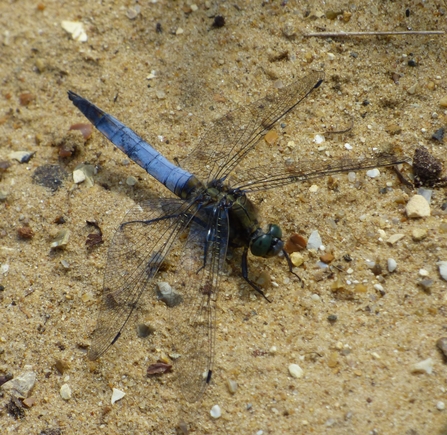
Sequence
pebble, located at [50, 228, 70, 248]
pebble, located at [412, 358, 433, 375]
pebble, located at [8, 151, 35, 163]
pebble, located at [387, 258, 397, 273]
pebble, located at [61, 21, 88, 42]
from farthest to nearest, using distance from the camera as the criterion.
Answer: pebble, located at [61, 21, 88, 42] → pebble, located at [8, 151, 35, 163] → pebble, located at [50, 228, 70, 248] → pebble, located at [387, 258, 397, 273] → pebble, located at [412, 358, 433, 375]

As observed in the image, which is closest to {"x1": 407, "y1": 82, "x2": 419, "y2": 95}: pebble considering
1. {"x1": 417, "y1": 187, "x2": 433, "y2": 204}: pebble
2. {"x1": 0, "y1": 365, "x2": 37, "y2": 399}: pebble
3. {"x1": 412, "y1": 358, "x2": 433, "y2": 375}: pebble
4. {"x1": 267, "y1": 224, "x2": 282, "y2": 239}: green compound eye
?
{"x1": 417, "y1": 187, "x2": 433, "y2": 204}: pebble

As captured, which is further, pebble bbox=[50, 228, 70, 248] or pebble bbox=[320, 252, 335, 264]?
pebble bbox=[50, 228, 70, 248]

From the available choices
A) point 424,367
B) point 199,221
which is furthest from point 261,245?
point 424,367

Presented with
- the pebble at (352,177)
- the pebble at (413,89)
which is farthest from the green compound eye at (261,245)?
the pebble at (413,89)

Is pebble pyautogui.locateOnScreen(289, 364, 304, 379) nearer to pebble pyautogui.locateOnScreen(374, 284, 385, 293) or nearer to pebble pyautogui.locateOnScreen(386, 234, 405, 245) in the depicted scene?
pebble pyautogui.locateOnScreen(374, 284, 385, 293)

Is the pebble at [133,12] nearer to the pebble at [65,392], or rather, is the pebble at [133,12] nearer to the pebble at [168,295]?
the pebble at [168,295]

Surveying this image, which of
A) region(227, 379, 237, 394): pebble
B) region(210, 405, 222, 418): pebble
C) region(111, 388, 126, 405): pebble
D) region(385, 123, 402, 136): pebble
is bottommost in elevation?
region(111, 388, 126, 405): pebble

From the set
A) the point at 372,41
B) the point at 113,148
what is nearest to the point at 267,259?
the point at 113,148

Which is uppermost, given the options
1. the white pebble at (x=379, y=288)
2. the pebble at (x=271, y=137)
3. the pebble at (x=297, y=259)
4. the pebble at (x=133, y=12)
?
the pebble at (x=133, y=12)
